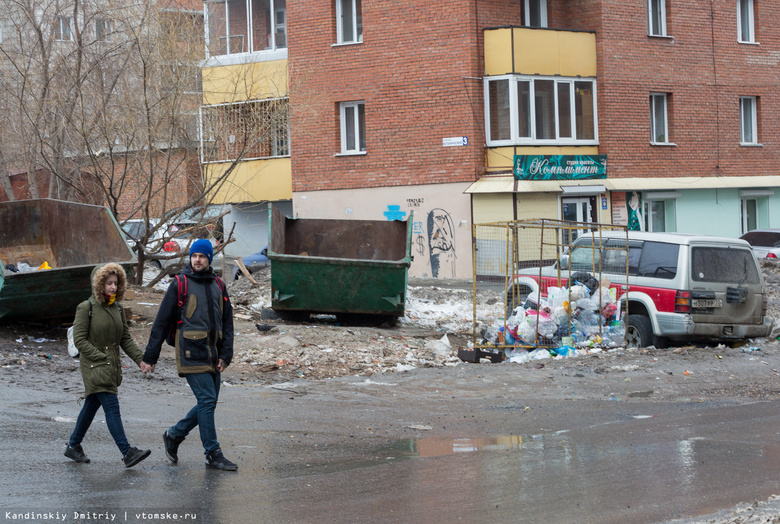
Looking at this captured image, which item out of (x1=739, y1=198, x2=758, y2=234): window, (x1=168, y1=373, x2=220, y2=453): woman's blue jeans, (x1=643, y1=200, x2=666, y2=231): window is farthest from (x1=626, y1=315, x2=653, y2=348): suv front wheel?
(x1=739, y1=198, x2=758, y2=234): window

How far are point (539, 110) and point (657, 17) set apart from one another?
5.04 m

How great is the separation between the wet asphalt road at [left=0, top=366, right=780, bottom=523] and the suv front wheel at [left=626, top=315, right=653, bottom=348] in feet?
8.98

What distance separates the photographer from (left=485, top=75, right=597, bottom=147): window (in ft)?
73.9

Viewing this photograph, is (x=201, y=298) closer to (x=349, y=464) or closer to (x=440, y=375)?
(x=349, y=464)

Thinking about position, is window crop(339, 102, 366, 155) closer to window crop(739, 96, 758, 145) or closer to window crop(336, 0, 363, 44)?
window crop(336, 0, 363, 44)

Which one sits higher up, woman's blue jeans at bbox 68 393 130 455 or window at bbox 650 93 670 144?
window at bbox 650 93 670 144

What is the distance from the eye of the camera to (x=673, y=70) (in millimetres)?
24453

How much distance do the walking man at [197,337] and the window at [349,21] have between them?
62.0 ft

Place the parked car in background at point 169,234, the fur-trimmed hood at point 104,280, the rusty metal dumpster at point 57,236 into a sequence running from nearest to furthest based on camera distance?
the fur-trimmed hood at point 104,280 → the rusty metal dumpster at point 57,236 → the parked car in background at point 169,234

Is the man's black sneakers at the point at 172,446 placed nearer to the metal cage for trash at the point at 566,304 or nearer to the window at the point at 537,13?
the metal cage for trash at the point at 566,304

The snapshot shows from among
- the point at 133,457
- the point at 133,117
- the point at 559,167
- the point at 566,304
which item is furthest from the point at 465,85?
the point at 133,457

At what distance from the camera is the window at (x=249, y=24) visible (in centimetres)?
2644

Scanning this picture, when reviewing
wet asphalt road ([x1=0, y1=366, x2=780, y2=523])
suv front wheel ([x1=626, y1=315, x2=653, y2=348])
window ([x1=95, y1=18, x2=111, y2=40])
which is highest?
window ([x1=95, y1=18, x2=111, y2=40])

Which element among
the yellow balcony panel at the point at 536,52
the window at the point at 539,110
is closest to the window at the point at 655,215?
the window at the point at 539,110
